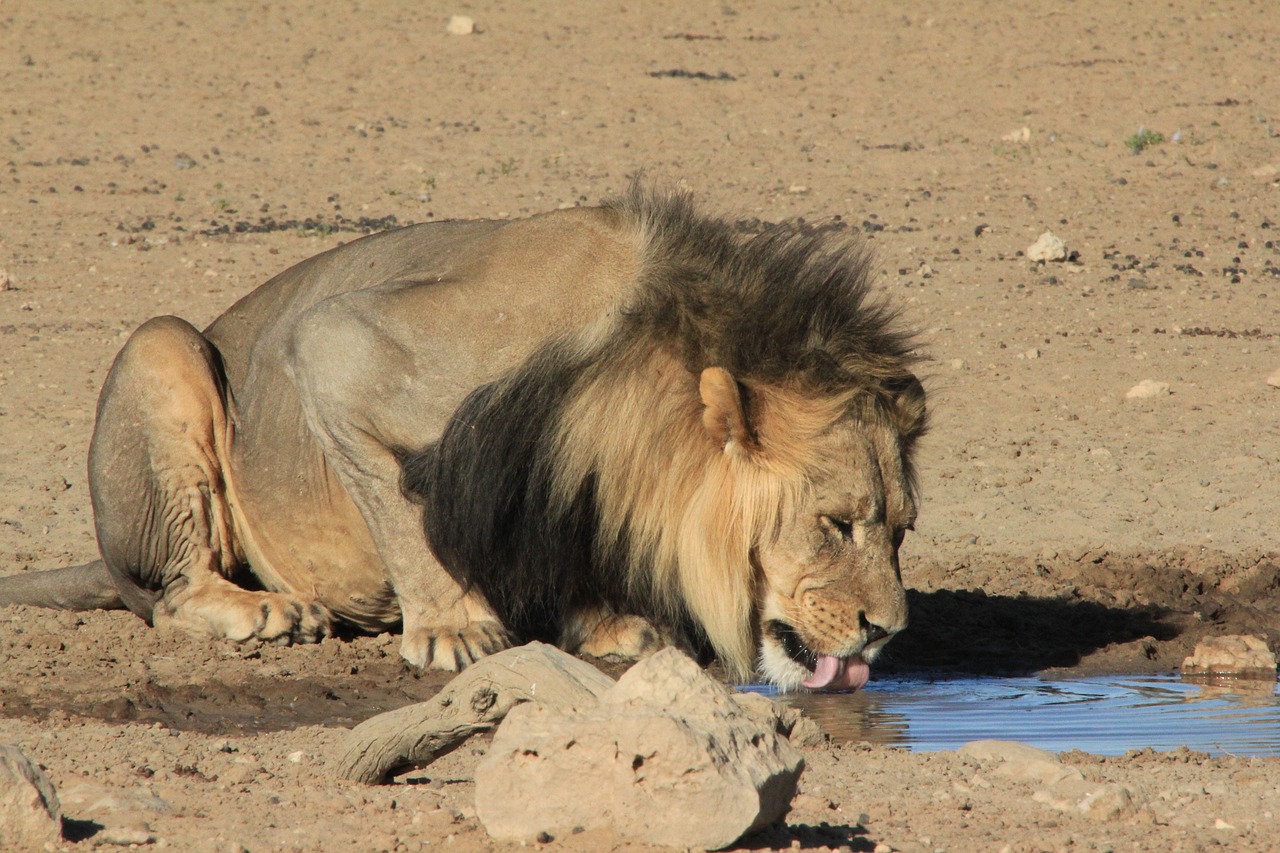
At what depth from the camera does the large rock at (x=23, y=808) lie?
10.4 feet

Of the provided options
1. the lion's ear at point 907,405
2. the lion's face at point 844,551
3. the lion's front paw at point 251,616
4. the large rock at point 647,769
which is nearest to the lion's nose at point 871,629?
the lion's face at point 844,551

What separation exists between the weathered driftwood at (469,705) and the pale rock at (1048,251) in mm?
8378

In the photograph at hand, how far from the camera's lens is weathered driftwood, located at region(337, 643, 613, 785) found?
381 centimetres

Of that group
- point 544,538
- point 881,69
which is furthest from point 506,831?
point 881,69

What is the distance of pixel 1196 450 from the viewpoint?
28.3ft

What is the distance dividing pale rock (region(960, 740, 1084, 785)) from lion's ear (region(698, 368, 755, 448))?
1016 millimetres

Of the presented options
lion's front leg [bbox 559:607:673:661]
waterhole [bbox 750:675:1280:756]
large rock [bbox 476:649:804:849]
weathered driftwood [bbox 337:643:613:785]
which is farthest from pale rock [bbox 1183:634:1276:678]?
large rock [bbox 476:649:804:849]

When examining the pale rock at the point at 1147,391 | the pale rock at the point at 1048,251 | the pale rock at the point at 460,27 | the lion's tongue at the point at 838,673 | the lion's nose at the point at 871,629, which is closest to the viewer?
the lion's nose at the point at 871,629

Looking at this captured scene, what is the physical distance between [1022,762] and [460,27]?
580 inches

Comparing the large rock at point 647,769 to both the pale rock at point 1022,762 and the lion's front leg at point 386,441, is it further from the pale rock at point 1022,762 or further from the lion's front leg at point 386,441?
the lion's front leg at point 386,441

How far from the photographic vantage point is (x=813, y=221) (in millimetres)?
12625

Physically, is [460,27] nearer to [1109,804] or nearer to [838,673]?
[838,673]

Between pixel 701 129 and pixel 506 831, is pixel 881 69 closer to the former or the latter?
pixel 701 129

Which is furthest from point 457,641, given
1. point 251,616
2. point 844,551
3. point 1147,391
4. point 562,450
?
point 1147,391
